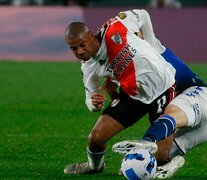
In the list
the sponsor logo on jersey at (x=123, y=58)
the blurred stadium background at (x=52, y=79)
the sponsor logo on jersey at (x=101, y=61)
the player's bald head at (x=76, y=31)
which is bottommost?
the blurred stadium background at (x=52, y=79)

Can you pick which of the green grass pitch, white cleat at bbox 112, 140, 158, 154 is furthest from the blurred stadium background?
white cleat at bbox 112, 140, 158, 154

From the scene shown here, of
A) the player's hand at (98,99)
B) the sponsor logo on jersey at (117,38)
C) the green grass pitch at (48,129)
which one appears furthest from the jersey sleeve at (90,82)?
the green grass pitch at (48,129)

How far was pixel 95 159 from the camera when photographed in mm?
9250

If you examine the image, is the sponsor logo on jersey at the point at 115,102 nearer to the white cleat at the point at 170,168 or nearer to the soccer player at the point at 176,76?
the soccer player at the point at 176,76

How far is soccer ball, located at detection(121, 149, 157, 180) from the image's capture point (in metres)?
7.85

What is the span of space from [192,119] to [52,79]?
457 inches

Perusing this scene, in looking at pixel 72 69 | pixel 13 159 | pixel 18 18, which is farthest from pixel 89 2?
pixel 13 159

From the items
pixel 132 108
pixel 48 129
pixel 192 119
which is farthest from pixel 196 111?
pixel 48 129

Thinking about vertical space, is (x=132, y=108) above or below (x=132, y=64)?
below

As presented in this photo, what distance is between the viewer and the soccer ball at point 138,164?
7848mm

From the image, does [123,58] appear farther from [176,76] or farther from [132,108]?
[176,76]

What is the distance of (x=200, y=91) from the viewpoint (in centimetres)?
942

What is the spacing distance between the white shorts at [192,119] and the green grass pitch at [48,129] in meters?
0.29

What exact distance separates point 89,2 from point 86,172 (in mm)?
18849
